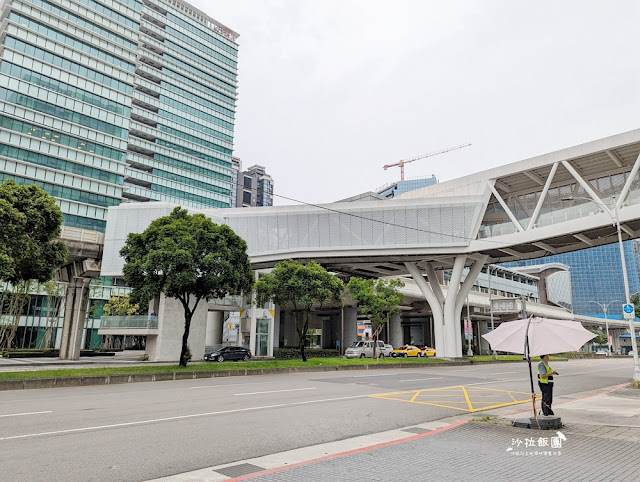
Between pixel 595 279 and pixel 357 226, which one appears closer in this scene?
pixel 357 226

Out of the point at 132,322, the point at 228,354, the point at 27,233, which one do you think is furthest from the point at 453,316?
the point at 27,233

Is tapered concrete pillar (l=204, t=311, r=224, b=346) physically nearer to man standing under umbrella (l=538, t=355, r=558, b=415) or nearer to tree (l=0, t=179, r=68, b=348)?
tree (l=0, t=179, r=68, b=348)

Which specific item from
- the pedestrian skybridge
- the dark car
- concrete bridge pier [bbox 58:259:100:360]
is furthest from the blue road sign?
concrete bridge pier [bbox 58:259:100:360]

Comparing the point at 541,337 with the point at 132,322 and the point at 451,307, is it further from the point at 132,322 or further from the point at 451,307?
the point at 451,307

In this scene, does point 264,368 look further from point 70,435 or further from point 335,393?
point 70,435

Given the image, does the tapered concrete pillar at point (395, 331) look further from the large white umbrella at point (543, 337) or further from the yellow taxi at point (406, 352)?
the large white umbrella at point (543, 337)

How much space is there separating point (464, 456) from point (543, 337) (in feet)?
9.88

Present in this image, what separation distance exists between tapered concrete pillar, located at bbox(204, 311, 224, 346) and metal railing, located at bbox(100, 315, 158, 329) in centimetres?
1210

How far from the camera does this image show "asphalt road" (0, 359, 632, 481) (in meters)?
6.06

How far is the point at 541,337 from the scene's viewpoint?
8234mm

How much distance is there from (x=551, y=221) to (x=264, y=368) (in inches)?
1091

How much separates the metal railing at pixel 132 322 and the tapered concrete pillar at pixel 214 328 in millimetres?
12103

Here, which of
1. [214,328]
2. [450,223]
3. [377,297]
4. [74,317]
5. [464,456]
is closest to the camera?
[464,456]

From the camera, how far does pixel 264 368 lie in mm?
24906
